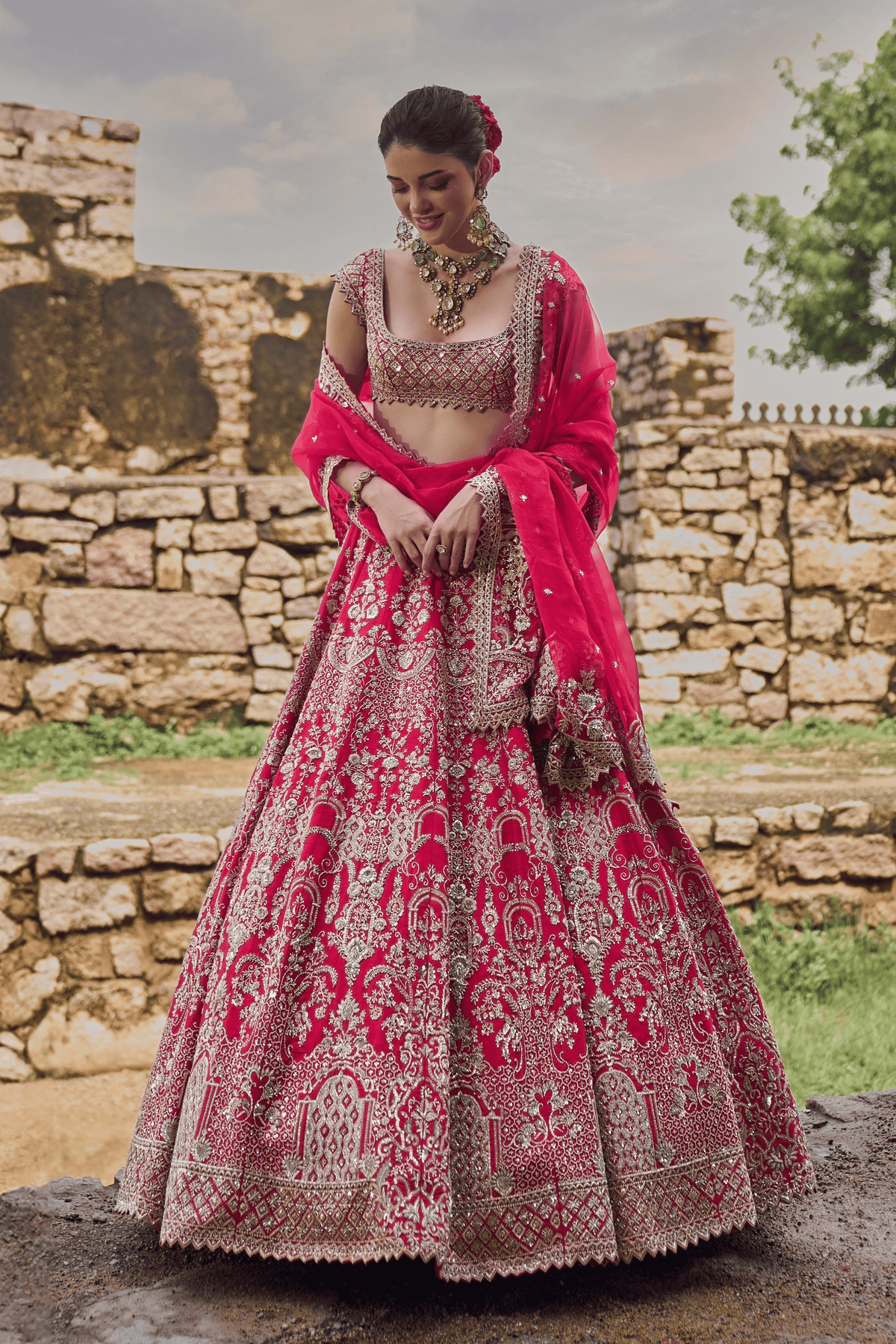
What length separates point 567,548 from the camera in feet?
6.48

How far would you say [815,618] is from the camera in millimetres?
7449

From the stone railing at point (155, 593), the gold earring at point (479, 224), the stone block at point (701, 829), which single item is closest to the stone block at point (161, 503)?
the stone railing at point (155, 593)

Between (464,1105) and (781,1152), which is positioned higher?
(464,1105)

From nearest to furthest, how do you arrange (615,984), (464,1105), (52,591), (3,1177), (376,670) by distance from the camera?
(464,1105)
(615,984)
(376,670)
(3,1177)
(52,591)

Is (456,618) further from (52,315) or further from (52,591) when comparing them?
(52,315)

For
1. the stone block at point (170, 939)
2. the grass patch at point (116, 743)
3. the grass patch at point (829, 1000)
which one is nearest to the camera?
the grass patch at point (829, 1000)

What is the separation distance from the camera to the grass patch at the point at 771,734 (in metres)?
7.00

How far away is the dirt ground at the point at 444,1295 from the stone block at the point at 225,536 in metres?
4.92

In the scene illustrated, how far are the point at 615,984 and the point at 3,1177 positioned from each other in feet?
9.77

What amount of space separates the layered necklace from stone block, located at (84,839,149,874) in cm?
290

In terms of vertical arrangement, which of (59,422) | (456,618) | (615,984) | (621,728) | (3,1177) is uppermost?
(59,422)

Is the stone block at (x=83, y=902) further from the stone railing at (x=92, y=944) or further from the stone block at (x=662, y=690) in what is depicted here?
the stone block at (x=662, y=690)

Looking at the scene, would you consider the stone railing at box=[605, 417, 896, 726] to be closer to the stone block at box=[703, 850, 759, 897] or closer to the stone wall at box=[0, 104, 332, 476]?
the stone block at box=[703, 850, 759, 897]

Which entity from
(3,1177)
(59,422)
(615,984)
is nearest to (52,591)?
(59,422)
